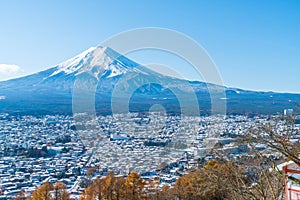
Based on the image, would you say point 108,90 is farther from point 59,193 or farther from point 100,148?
point 59,193

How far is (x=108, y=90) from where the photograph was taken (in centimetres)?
4275

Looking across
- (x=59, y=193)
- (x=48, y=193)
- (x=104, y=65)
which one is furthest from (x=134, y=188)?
(x=104, y=65)

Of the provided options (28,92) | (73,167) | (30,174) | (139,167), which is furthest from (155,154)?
(28,92)

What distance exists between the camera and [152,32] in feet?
31.6

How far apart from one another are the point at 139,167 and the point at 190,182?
4.92 meters

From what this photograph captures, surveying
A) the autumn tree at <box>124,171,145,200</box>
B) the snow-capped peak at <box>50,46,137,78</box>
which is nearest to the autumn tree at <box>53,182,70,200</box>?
the autumn tree at <box>124,171,145,200</box>

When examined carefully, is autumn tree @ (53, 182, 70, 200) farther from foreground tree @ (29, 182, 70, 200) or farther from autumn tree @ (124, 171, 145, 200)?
autumn tree @ (124, 171, 145, 200)

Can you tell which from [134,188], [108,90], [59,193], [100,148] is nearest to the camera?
[59,193]

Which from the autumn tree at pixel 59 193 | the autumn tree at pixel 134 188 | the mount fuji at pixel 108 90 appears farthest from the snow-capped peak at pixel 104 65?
the autumn tree at pixel 59 193

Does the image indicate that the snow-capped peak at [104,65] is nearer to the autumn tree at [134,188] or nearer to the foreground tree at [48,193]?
the autumn tree at [134,188]

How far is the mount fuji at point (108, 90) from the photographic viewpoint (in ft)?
102

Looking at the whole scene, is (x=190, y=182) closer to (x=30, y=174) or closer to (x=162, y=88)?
(x=30, y=174)

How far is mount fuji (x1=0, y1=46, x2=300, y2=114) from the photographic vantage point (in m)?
31.0

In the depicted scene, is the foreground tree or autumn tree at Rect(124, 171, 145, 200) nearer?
the foreground tree
